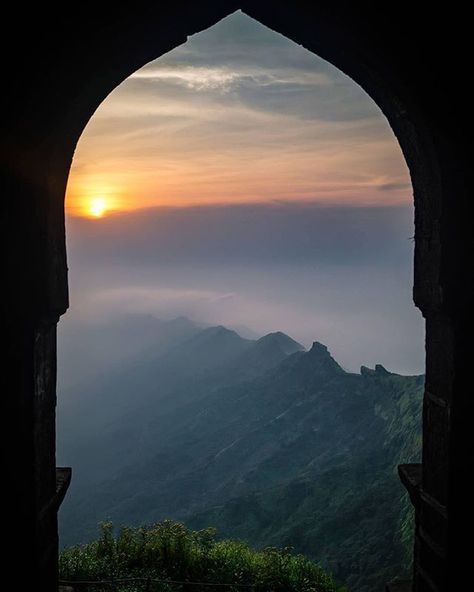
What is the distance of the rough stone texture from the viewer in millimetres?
3748

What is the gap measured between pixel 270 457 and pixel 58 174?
78.8 meters

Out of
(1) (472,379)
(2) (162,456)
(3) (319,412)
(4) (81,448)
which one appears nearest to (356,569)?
(1) (472,379)

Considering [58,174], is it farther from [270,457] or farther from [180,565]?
[270,457]

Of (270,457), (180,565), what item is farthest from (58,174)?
(270,457)

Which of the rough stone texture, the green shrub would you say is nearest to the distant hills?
the green shrub

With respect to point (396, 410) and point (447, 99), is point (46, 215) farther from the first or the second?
point (396, 410)

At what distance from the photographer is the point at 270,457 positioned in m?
79.4

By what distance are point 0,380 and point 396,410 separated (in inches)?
Answer: 2566

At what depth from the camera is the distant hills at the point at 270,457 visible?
145 ft

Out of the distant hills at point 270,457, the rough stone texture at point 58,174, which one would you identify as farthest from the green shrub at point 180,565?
→ the distant hills at point 270,457

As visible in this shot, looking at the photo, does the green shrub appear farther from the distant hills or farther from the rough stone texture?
the distant hills

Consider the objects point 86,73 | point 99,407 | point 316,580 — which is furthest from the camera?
point 99,407

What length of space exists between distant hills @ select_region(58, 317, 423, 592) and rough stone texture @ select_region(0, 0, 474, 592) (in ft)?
104

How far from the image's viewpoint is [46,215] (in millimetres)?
4238
